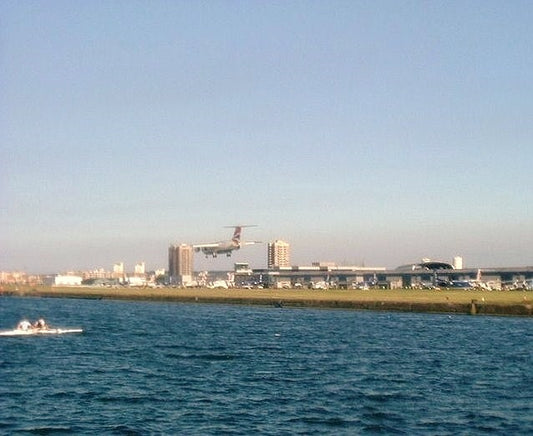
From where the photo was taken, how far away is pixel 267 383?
160ft

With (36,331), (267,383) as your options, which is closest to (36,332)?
(36,331)

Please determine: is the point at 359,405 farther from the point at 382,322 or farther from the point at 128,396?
the point at 382,322

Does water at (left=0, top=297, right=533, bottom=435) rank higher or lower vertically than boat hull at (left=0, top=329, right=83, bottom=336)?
lower

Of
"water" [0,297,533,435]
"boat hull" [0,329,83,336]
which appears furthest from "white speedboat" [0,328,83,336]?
"water" [0,297,533,435]

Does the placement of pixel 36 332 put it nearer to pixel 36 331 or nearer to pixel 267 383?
pixel 36 331

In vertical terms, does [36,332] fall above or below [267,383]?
above

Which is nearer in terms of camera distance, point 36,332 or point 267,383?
point 267,383

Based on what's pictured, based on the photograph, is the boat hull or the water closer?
the water

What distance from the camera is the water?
1468 inches

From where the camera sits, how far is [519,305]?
4914 inches

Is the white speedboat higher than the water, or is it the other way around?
the white speedboat

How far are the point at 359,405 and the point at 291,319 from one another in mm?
77406

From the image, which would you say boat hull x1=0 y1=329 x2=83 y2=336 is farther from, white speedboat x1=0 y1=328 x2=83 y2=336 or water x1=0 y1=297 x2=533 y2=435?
water x1=0 y1=297 x2=533 y2=435

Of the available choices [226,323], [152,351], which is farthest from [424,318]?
[152,351]
